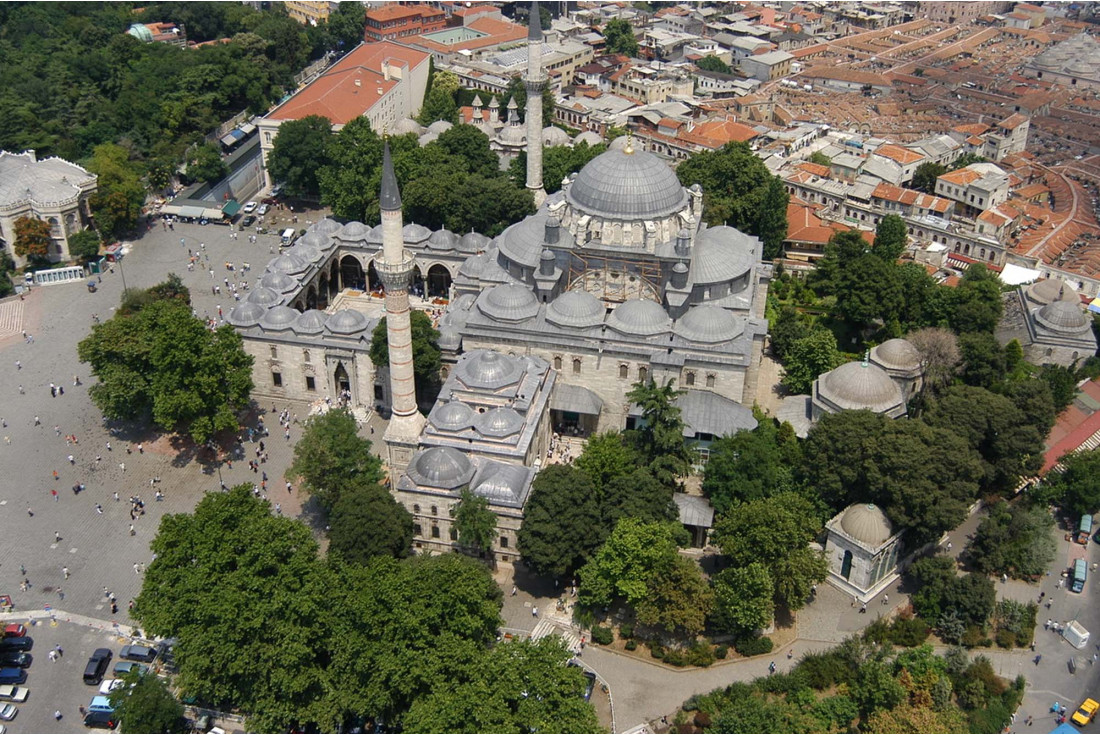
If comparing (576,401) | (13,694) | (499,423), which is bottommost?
(13,694)

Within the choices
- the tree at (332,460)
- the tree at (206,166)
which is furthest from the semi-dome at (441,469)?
the tree at (206,166)

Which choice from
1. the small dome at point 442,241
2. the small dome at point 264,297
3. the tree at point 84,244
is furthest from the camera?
the tree at point 84,244

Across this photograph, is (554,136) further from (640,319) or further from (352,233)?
(640,319)

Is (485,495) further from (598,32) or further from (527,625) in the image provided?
(598,32)

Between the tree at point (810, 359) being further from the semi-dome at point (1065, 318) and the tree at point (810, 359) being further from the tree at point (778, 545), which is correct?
the semi-dome at point (1065, 318)

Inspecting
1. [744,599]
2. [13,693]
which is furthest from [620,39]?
[13,693]

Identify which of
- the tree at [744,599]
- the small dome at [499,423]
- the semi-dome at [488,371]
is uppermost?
the semi-dome at [488,371]

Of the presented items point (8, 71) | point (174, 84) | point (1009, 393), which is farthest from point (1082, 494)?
point (8, 71)
